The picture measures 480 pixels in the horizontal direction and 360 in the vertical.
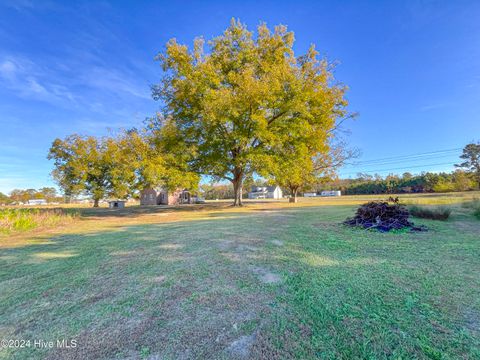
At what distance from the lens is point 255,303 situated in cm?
156

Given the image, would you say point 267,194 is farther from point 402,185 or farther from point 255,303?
point 255,303

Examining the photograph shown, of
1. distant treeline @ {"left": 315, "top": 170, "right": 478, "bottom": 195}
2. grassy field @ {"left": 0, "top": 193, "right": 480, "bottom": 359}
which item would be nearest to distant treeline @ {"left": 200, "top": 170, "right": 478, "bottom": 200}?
distant treeline @ {"left": 315, "top": 170, "right": 478, "bottom": 195}

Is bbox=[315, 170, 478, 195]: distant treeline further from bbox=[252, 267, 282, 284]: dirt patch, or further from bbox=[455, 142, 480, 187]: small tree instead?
bbox=[252, 267, 282, 284]: dirt patch

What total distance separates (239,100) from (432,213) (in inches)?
365

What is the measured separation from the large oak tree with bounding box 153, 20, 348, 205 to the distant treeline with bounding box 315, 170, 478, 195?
1648 cm

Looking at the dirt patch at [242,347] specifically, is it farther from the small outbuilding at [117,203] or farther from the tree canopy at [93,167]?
the small outbuilding at [117,203]

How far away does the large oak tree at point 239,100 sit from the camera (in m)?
11.2

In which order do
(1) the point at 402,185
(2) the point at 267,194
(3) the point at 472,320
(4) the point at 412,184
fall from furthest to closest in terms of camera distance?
(2) the point at 267,194, (1) the point at 402,185, (4) the point at 412,184, (3) the point at 472,320

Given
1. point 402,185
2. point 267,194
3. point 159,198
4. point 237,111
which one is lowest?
point 159,198

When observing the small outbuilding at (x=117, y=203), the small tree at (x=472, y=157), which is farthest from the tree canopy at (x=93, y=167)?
the small tree at (x=472, y=157)

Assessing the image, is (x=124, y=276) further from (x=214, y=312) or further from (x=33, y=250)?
(x=33, y=250)

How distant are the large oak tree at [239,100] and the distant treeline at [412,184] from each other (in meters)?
16.5

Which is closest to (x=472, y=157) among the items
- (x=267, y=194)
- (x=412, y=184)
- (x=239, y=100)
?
(x=412, y=184)

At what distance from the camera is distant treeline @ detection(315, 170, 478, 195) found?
88.4ft
